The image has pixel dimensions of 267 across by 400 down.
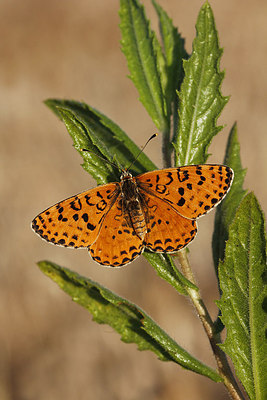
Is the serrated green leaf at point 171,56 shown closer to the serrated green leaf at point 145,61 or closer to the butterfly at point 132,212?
the serrated green leaf at point 145,61

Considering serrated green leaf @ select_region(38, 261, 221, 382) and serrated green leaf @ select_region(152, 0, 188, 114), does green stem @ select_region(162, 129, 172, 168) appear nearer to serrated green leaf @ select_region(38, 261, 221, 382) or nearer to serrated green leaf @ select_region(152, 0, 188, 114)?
serrated green leaf @ select_region(152, 0, 188, 114)

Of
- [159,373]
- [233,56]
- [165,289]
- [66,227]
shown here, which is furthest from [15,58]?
[66,227]

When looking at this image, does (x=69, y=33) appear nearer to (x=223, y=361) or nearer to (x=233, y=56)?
(x=233, y=56)

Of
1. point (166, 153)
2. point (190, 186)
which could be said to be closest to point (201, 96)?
point (166, 153)

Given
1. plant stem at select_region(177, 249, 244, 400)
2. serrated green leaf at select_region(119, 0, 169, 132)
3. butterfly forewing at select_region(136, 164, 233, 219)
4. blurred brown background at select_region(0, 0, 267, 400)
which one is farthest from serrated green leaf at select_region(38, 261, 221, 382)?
blurred brown background at select_region(0, 0, 267, 400)

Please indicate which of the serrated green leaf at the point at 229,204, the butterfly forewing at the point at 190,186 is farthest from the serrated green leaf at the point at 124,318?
the butterfly forewing at the point at 190,186
